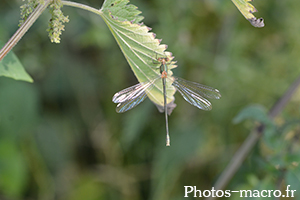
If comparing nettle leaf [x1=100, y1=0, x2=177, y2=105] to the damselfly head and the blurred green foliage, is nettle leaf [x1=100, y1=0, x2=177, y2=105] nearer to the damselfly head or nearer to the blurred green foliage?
the damselfly head

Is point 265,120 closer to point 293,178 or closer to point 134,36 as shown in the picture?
point 293,178

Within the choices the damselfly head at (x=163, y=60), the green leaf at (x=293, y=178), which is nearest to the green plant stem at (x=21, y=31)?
the damselfly head at (x=163, y=60)

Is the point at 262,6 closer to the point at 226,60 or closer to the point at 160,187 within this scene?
the point at 226,60

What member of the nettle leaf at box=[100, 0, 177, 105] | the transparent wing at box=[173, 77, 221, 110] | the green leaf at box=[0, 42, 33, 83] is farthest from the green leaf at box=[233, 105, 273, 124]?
the green leaf at box=[0, 42, 33, 83]

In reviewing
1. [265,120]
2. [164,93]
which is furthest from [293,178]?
[164,93]

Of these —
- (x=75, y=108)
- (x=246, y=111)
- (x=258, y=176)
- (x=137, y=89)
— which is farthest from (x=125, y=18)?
(x=75, y=108)

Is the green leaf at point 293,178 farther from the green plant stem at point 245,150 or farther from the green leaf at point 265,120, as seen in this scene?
the green plant stem at point 245,150
